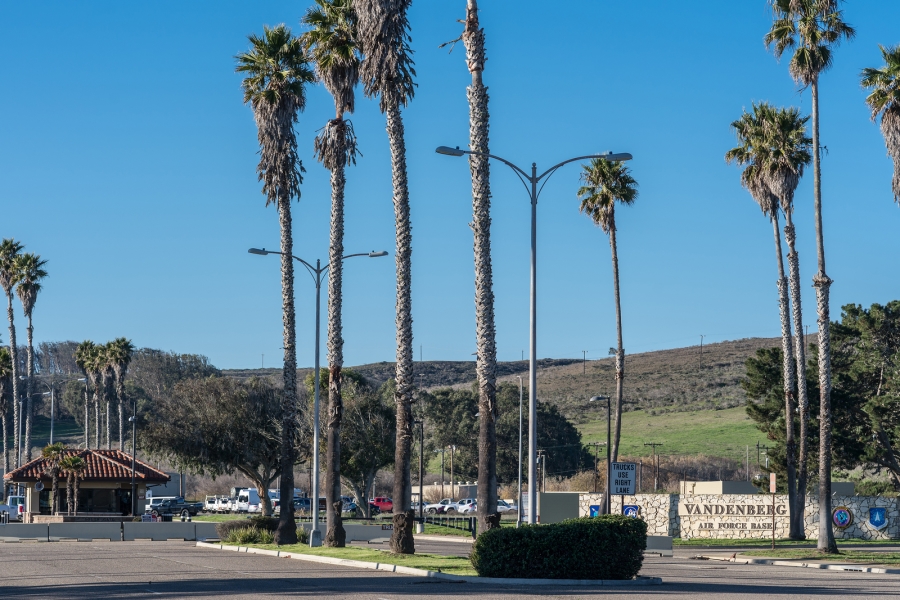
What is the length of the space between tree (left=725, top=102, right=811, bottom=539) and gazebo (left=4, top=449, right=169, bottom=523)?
38478 millimetres

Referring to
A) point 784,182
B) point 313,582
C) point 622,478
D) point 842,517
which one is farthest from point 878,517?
point 313,582

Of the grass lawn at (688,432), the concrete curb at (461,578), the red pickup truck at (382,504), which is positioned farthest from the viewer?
the grass lawn at (688,432)

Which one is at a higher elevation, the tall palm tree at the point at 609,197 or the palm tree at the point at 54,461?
the tall palm tree at the point at 609,197

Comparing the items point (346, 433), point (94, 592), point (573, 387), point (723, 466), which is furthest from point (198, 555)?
point (573, 387)

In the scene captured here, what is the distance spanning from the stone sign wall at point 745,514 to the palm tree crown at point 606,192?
13.1 m

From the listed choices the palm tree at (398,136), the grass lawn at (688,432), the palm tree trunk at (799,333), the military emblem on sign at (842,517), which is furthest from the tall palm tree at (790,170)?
Result: the grass lawn at (688,432)

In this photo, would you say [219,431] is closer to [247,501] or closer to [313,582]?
[247,501]

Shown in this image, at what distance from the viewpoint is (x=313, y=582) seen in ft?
72.6

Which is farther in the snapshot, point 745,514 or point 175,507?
point 175,507

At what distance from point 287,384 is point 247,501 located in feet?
159

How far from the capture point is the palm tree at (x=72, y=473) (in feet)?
204

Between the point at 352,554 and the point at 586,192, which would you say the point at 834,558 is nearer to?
the point at 352,554

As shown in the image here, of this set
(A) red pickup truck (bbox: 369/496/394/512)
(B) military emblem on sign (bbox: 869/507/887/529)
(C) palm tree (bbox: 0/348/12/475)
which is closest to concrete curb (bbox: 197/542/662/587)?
(B) military emblem on sign (bbox: 869/507/887/529)

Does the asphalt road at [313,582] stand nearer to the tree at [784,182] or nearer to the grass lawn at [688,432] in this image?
the tree at [784,182]
